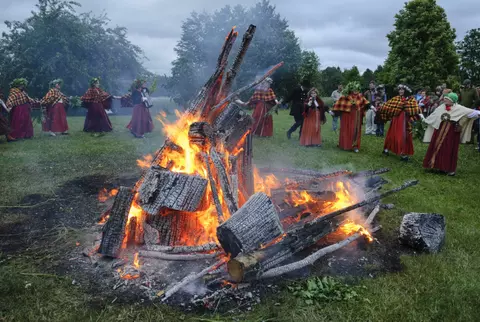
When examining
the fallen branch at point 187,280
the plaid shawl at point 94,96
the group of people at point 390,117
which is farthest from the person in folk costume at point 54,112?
the fallen branch at point 187,280

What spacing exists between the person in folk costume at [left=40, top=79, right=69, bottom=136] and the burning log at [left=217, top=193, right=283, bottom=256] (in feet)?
43.9

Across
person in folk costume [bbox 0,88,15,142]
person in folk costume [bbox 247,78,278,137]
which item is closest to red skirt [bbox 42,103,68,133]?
person in folk costume [bbox 0,88,15,142]

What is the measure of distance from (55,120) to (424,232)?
14673 mm

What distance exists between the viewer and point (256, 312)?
11.0 ft

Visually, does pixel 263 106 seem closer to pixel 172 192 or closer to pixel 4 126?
pixel 4 126

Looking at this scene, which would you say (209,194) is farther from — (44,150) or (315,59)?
(315,59)

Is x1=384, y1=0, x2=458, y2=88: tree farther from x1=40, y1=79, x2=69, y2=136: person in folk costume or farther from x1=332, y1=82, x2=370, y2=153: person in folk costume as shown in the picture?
x1=40, y1=79, x2=69, y2=136: person in folk costume

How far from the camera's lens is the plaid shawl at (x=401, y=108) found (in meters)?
10.4

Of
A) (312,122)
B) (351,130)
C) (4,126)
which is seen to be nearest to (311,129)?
(312,122)

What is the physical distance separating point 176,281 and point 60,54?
889 inches

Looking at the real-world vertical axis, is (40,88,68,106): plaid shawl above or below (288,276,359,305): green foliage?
above

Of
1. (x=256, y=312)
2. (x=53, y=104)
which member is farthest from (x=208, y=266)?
(x=53, y=104)

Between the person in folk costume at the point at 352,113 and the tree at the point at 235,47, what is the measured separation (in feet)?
28.8

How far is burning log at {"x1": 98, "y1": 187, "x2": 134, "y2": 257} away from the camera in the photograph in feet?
13.8
